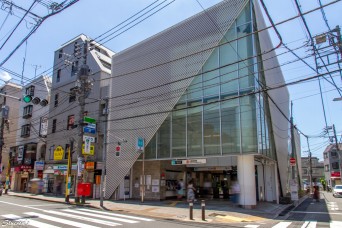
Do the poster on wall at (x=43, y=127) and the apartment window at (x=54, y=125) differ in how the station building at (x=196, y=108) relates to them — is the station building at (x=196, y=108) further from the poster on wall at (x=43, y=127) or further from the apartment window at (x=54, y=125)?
the poster on wall at (x=43, y=127)

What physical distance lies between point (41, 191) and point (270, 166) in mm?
23423

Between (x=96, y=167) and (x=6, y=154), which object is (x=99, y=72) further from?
(x=6, y=154)

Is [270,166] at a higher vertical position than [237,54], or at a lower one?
lower

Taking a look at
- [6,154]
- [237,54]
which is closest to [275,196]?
[237,54]

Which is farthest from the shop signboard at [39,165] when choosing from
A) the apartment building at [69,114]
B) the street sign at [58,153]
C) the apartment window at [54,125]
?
the apartment window at [54,125]

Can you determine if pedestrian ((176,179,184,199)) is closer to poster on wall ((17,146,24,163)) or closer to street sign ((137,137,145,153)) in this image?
street sign ((137,137,145,153))

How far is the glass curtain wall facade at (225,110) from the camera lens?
18.9 metres

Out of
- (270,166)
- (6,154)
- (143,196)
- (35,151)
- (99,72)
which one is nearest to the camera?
(143,196)

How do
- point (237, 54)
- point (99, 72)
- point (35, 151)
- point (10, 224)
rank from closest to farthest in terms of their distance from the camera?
point (10, 224) < point (237, 54) < point (99, 72) < point (35, 151)

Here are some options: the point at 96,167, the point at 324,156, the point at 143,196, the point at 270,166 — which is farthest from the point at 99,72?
the point at 324,156

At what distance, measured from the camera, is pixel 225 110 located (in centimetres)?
1997

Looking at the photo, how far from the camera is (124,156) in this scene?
23.7 metres

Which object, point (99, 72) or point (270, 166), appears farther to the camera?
point (99, 72)

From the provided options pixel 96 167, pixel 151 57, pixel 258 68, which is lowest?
pixel 96 167
